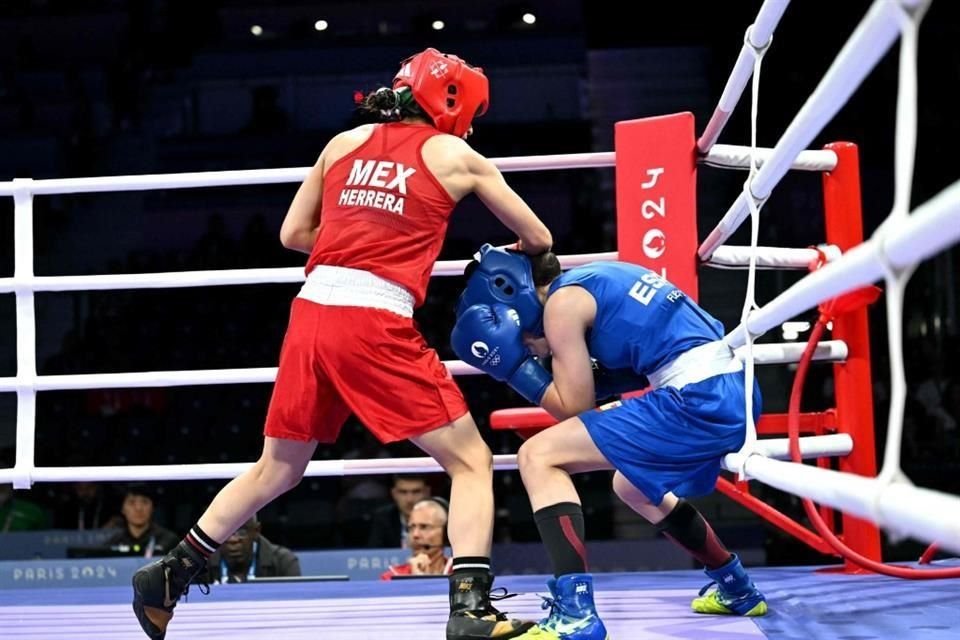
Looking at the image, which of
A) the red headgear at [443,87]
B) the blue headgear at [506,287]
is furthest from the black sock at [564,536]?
the red headgear at [443,87]

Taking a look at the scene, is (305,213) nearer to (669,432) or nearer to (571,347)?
(571,347)

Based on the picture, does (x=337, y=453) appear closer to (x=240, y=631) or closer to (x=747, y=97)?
(x=747, y=97)

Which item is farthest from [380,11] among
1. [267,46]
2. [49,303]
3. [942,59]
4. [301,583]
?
[301,583]

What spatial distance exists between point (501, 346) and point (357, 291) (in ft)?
0.94

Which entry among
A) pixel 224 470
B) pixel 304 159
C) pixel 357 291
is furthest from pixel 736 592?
pixel 304 159

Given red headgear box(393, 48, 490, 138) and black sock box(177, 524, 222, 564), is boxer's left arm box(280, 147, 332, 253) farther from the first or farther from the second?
black sock box(177, 524, 222, 564)

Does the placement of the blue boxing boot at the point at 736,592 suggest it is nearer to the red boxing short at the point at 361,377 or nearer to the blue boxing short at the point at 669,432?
the blue boxing short at the point at 669,432

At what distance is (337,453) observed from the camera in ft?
23.3

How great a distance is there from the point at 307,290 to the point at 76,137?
8.28 m

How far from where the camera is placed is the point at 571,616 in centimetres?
197

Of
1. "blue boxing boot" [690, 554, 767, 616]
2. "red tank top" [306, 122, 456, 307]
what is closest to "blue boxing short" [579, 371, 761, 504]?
"blue boxing boot" [690, 554, 767, 616]

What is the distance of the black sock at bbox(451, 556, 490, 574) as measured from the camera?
203 centimetres

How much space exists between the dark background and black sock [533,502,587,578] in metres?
3.43

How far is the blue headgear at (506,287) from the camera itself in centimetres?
218
